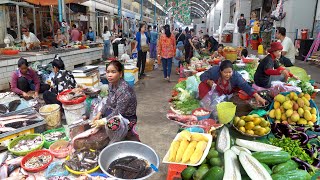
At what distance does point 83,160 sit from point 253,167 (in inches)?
67.3

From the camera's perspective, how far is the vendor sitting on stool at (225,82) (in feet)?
12.8

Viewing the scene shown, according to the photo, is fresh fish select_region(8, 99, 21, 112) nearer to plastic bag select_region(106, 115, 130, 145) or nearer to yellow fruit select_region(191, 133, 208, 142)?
plastic bag select_region(106, 115, 130, 145)

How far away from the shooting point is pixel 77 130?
10.6 feet

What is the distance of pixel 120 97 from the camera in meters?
3.13

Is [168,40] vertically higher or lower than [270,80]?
higher

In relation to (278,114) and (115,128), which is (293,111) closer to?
(278,114)

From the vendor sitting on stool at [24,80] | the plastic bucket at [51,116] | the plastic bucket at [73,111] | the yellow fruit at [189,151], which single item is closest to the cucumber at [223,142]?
the yellow fruit at [189,151]

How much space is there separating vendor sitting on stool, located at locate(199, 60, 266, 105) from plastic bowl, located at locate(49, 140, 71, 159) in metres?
2.44

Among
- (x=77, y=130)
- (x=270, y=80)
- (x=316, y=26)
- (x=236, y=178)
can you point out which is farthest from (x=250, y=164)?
(x=316, y=26)

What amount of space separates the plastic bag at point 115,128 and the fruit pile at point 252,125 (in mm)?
1409

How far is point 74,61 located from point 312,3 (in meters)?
10.9

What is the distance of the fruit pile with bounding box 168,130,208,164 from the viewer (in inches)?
92.9

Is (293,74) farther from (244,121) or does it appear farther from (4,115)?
(4,115)

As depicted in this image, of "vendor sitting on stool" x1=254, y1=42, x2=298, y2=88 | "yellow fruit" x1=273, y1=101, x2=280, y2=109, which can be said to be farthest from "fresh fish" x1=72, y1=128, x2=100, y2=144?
"vendor sitting on stool" x1=254, y1=42, x2=298, y2=88
